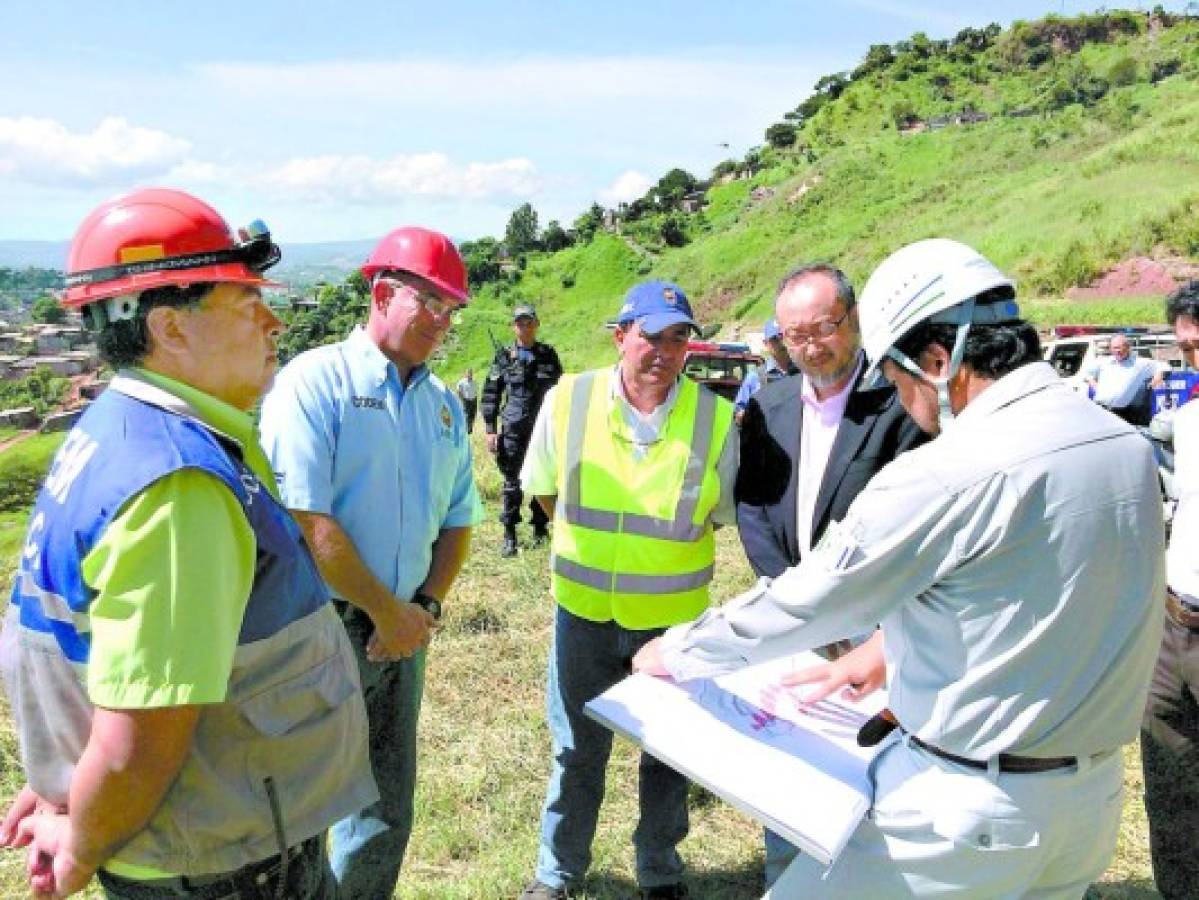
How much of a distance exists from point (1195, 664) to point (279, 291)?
2705 millimetres

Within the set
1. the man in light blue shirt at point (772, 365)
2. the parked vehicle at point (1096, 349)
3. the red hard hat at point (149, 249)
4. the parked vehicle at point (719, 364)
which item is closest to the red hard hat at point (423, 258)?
the red hard hat at point (149, 249)

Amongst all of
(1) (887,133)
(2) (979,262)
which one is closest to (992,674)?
(2) (979,262)

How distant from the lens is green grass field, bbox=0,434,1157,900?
3.01 meters

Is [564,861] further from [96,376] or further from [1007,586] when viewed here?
[96,376]

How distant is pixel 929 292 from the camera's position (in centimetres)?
160

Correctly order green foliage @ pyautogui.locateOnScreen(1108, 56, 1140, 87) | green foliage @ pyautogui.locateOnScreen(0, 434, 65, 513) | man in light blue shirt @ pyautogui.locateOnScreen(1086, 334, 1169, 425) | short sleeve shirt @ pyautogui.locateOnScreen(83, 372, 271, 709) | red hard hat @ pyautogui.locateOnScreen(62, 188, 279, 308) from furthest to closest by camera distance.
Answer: green foliage @ pyautogui.locateOnScreen(1108, 56, 1140, 87) < green foliage @ pyautogui.locateOnScreen(0, 434, 65, 513) < man in light blue shirt @ pyautogui.locateOnScreen(1086, 334, 1169, 425) < red hard hat @ pyautogui.locateOnScreen(62, 188, 279, 308) < short sleeve shirt @ pyautogui.locateOnScreen(83, 372, 271, 709)

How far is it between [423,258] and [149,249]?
1.09 metres

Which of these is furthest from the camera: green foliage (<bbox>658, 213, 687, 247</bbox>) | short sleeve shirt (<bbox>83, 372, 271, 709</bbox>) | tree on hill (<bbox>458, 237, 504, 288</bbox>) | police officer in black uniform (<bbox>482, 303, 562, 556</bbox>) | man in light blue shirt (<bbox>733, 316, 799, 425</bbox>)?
tree on hill (<bbox>458, 237, 504, 288</bbox>)

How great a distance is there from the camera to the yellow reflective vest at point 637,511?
109 inches

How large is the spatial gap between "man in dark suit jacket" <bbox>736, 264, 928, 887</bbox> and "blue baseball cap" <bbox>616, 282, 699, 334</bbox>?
1.04ft

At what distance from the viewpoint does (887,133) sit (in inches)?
2319

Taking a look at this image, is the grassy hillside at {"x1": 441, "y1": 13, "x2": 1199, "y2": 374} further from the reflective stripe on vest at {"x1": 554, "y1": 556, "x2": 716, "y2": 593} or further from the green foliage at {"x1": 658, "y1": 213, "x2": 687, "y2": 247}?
the reflective stripe on vest at {"x1": 554, "y1": 556, "x2": 716, "y2": 593}

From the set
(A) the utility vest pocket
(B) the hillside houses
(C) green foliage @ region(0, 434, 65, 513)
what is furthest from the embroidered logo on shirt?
(B) the hillside houses

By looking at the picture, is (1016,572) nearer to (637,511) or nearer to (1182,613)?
(637,511)
